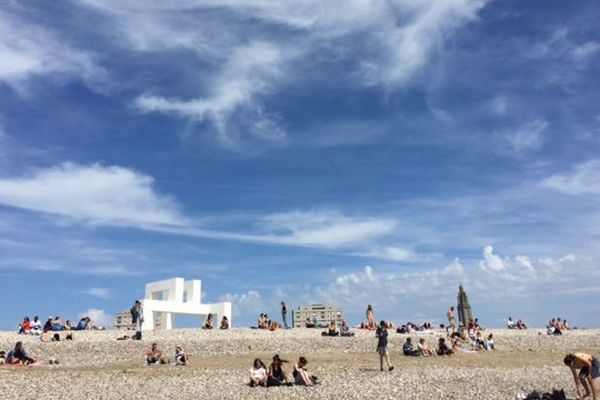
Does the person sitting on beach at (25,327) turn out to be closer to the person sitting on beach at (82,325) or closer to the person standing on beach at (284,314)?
the person sitting on beach at (82,325)

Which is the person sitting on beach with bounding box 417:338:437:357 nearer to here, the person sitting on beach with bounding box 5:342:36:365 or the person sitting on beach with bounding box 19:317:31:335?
the person sitting on beach with bounding box 5:342:36:365

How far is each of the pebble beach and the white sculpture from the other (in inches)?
274

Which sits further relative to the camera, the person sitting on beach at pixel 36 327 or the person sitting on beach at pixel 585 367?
the person sitting on beach at pixel 36 327

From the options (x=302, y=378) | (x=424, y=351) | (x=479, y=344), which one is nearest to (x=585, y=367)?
(x=302, y=378)

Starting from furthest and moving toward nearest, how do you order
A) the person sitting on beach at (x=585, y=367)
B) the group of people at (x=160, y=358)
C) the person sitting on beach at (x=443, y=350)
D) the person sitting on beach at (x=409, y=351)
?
the person sitting on beach at (x=409, y=351) < the person sitting on beach at (x=443, y=350) < the group of people at (x=160, y=358) < the person sitting on beach at (x=585, y=367)

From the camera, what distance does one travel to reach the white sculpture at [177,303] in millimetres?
44181

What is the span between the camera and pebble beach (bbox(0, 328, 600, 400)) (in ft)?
59.6

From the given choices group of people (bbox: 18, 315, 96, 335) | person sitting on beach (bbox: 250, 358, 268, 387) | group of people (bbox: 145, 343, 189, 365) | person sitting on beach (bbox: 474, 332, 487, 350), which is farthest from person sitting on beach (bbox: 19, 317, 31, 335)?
person sitting on beach (bbox: 474, 332, 487, 350)

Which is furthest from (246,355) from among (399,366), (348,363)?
(399,366)

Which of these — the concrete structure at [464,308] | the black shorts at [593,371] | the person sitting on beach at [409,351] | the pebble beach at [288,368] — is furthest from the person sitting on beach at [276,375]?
the concrete structure at [464,308]

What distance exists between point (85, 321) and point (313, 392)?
2792 centimetres

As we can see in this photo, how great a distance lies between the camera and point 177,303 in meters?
45.3

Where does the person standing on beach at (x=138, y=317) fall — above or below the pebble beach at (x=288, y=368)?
above

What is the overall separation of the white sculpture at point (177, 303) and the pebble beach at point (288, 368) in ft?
22.8
